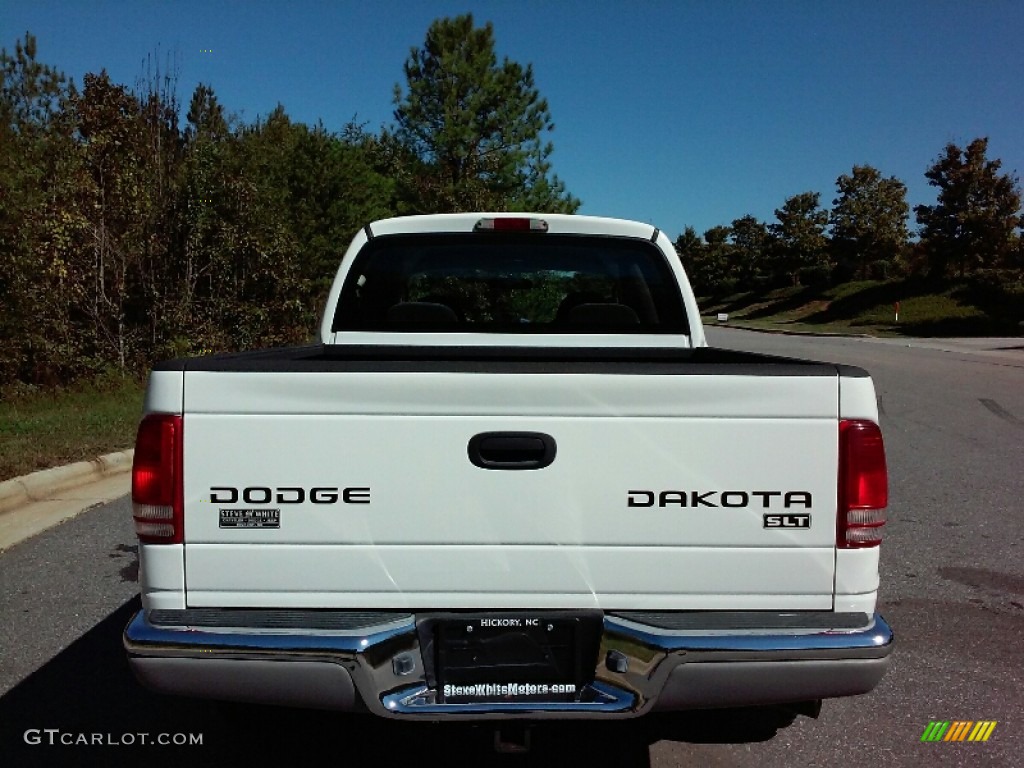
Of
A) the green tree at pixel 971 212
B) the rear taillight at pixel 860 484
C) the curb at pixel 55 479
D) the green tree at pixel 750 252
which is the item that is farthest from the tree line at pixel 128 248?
the green tree at pixel 750 252

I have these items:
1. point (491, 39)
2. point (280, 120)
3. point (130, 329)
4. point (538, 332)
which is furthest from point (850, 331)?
point (538, 332)

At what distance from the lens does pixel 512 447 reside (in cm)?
252

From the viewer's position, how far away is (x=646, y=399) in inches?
98.6

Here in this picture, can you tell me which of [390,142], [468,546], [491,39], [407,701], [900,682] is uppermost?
[491,39]

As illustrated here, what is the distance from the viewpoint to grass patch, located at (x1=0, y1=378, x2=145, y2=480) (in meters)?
8.34

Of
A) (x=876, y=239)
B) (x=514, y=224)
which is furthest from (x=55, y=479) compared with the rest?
(x=876, y=239)

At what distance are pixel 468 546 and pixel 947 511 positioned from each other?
5.94 m

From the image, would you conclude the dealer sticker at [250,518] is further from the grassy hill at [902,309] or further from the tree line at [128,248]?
the grassy hill at [902,309]

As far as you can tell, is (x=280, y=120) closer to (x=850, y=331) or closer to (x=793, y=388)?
(x=850, y=331)

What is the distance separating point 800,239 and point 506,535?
69.9 m

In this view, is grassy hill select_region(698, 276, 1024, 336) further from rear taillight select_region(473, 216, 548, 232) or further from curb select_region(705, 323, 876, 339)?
rear taillight select_region(473, 216, 548, 232)

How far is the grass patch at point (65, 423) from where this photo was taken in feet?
27.4

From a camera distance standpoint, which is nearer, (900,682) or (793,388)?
(793,388)

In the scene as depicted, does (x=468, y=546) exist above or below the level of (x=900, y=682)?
above
